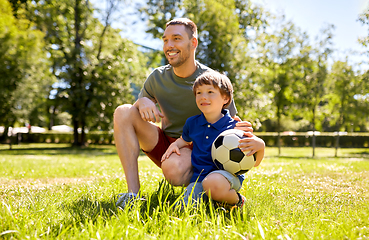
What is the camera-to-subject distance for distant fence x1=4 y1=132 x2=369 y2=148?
29.8m

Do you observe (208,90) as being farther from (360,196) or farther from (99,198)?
(360,196)

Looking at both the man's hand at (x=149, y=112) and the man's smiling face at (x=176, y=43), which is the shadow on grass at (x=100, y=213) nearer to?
the man's hand at (x=149, y=112)

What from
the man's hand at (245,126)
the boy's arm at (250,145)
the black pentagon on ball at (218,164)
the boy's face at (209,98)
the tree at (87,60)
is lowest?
the black pentagon on ball at (218,164)

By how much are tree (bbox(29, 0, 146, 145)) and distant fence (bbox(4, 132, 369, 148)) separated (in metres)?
9.85

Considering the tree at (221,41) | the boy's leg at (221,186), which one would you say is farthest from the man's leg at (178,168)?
the tree at (221,41)

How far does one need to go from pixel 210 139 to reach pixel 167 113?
0.89 metres

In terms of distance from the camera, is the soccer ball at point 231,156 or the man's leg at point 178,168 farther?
the man's leg at point 178,168

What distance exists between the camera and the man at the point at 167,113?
2836 mm

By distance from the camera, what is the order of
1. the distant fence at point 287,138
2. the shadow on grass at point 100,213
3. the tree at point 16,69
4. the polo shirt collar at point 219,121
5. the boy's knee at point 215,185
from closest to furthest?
1. the shadow on grass at point 100,213
2. the boy's knee at point 215,185
3. the polo shirt collar at point 219,121
4. the tree at point 16,69
5. the distant fence at point 287,138

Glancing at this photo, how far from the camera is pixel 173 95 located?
136 inches

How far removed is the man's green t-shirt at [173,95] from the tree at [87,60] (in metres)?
15.5

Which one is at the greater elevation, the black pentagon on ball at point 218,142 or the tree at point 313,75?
the tree at point 313,75

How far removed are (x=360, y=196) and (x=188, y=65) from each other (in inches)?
97.0

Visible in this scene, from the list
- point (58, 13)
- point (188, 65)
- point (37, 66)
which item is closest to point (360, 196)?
point (188, 65)
